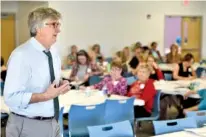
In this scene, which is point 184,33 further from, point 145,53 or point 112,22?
point 145,53

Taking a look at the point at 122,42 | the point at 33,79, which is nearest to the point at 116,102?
the point at 33,79

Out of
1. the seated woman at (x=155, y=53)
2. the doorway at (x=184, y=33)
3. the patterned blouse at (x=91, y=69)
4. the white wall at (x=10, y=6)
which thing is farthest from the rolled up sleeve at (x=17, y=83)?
the doorway at (x=184, y=33)

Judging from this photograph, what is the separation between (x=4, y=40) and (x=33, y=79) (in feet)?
35.1

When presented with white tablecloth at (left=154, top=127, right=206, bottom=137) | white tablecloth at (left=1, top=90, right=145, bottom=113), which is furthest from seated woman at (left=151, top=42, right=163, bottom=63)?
white tablecloth at (left=154, top=127, right=206, bottom=137)

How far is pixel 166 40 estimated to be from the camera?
14.2m

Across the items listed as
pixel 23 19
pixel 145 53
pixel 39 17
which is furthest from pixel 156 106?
pixel 23 19

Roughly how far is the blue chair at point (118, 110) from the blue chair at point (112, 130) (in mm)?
1433

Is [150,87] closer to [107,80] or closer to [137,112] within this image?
[137,112]

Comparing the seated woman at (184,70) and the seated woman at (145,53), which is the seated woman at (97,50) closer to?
the seated woman at (145,53)

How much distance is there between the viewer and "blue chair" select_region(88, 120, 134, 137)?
311cm

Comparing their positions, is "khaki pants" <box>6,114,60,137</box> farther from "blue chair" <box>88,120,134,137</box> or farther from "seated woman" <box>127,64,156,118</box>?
Answer: "seated woman" <box>127,64,156,118</box>

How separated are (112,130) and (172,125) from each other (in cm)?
59

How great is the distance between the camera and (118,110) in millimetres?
4781

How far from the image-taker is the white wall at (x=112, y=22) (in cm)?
1189
